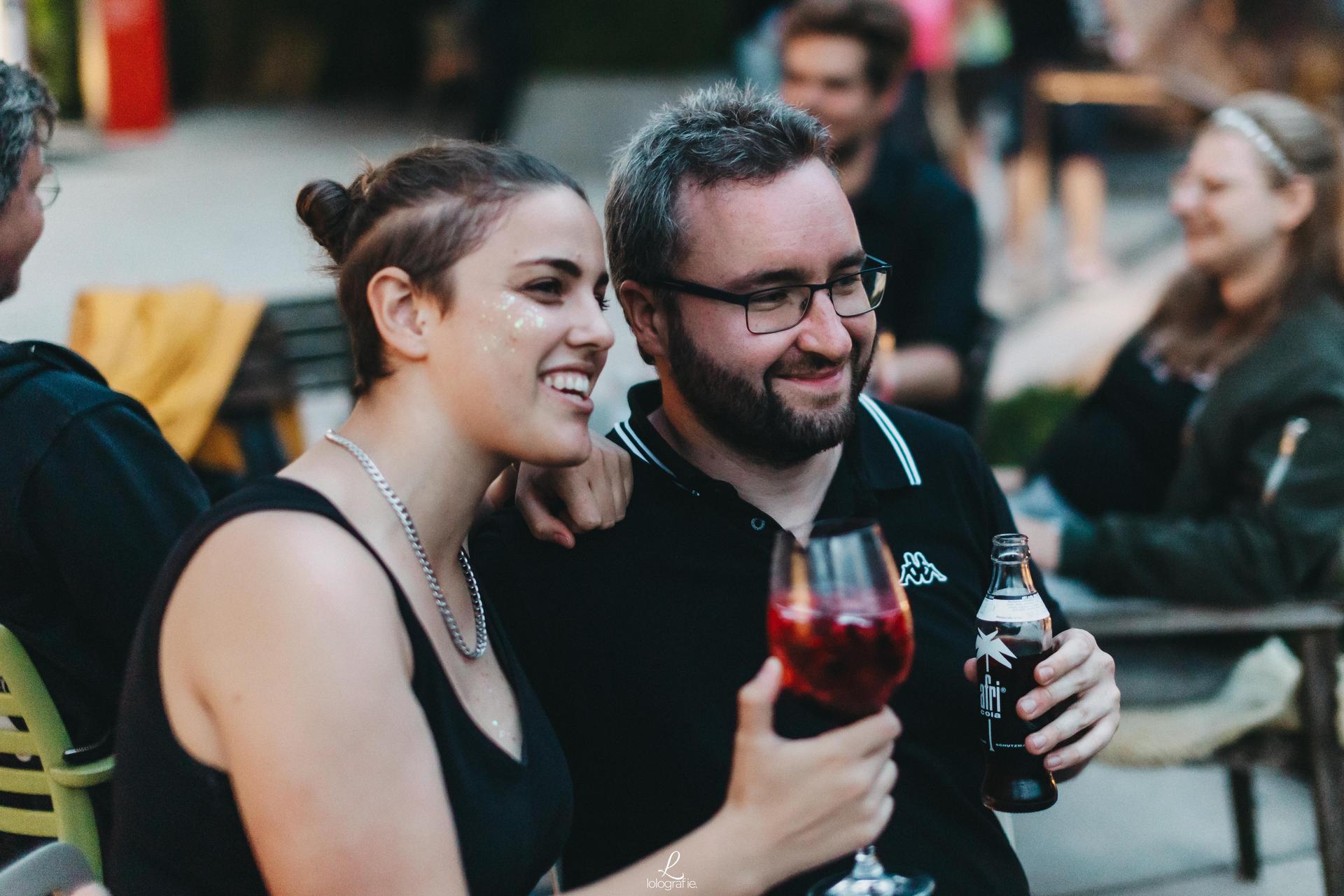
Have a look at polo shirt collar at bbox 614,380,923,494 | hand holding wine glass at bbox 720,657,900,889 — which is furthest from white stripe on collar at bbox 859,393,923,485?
hand holding wine glass at bbox 720,657,900,889

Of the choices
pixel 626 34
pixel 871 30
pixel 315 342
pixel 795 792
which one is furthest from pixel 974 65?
pixel 795 792

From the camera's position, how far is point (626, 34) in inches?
394

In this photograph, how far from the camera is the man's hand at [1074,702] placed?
1.83 meters

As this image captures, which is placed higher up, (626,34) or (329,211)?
(329,211)

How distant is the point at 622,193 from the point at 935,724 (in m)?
1.00

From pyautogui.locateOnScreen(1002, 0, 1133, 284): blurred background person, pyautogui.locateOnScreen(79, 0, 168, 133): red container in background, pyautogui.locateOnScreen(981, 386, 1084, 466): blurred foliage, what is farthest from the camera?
pyautogui.locateOnScreen(79, 0, 168, 133): red container in background

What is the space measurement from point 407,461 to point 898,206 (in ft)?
9.83

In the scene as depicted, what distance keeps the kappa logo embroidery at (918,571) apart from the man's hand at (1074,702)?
0.30 m

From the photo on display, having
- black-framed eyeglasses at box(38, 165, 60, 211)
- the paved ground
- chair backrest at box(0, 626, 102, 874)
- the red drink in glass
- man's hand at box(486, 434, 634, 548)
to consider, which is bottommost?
the paved ground

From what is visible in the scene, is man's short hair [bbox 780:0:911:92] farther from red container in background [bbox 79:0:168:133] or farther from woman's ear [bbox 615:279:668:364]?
red container in background [bbox 79:0:168:133]

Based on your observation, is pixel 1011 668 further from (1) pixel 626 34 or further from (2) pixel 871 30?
(1) pixel 626 34

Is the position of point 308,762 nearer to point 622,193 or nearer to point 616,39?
point 622,193

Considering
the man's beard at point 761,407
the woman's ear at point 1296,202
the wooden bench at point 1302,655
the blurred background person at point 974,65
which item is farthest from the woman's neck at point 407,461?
the blurred background person at point 974,65

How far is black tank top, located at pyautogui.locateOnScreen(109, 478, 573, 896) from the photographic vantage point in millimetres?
1512
